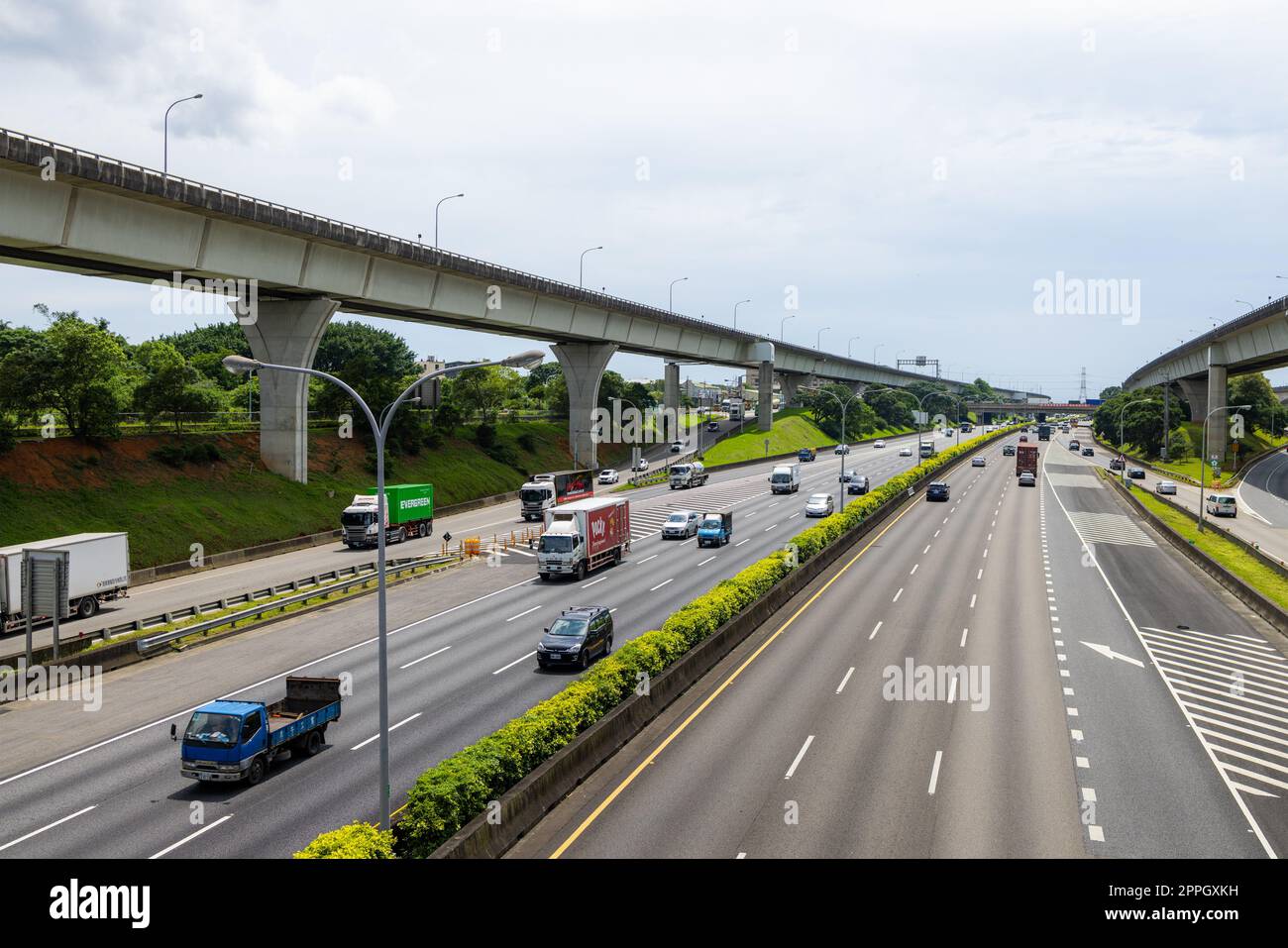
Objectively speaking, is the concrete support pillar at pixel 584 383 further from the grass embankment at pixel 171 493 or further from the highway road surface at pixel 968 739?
the highway road surface at pixel 968 739

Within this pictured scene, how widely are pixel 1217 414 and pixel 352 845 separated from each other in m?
121

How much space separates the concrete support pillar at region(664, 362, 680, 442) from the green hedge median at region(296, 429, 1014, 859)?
97884mm

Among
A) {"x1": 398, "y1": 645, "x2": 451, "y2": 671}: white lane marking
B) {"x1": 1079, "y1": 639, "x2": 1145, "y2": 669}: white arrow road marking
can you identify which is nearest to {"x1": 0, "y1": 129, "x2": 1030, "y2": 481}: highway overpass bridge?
{"x1": 398, "y1": 645, "x2": 451, "y2": 671}: white lane marking

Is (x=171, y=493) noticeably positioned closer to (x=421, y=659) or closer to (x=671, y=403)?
(x=421, y=659)

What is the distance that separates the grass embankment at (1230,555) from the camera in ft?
143

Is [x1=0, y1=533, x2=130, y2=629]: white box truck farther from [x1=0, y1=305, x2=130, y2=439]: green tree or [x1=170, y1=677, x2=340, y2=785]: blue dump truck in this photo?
[x1=170, y1=677, x2=340, y2=785]: blue dump truck

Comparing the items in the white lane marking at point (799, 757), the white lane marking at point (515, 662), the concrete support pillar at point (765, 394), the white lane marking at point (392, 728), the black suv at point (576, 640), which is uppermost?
the concrete support pillar at point (765, 394)

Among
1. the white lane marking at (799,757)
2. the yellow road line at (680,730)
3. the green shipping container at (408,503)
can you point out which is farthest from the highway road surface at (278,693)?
the green shipping container at (408,503)

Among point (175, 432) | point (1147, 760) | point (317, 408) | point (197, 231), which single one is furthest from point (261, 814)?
point (317, 408)

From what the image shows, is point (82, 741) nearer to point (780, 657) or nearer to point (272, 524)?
point (780, 657)

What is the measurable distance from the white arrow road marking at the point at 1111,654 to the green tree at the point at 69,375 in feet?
164

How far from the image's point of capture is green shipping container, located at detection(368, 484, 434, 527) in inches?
2296

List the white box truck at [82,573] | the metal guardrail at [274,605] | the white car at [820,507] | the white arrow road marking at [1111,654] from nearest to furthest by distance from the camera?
the white arrow road marking at [1111,654] → the metal guardrail at [274,605] → the white box truck at [82,573] → the white car at [820,507]

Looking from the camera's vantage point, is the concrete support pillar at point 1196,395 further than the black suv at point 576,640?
Yes
